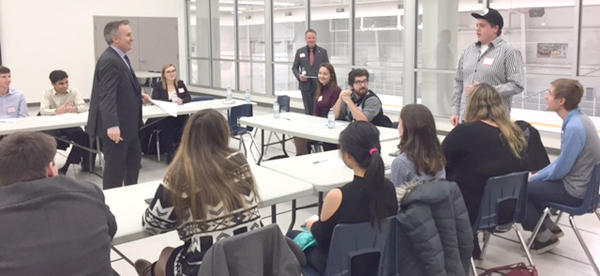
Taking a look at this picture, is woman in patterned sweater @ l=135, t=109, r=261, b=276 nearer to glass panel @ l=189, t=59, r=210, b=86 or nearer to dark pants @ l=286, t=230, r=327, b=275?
dark pants @ l=286, t=230, r=327, b=275

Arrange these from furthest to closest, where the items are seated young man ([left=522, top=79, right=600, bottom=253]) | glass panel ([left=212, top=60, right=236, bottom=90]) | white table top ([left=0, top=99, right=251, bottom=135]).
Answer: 1. glass panel ([left=212, top=60, right=236, bottom=90])
2. white table top ([left=0, top=99, right=251, bottom=135])
3. seated young man ([left=522, top=79, right=600, bottom=253])

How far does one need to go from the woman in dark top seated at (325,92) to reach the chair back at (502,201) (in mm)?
2828

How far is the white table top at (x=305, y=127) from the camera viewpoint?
14.0 ft

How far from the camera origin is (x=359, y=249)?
2.09 m

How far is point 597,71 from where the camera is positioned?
6000 mm

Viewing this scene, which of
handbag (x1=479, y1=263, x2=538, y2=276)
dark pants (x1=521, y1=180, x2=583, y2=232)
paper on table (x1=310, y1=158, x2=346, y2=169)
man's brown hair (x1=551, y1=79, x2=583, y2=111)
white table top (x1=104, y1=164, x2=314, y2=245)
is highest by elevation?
man's brown hair (x1=551, y1=79, x2=583, y2=111)

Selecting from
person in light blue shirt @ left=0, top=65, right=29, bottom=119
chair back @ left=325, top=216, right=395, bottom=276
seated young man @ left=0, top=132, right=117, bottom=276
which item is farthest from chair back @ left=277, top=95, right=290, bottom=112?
seated young man @ left=0, top=132, right=117, bottom=276

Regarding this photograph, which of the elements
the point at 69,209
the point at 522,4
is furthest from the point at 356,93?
the point at 522,4

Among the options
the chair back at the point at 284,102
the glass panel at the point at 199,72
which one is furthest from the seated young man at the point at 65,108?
the glass panel at the point at 199,72

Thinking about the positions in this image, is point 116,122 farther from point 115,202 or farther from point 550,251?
point 550,251

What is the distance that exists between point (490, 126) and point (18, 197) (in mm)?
2235

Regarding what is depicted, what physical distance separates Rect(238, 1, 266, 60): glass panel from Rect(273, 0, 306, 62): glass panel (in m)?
0.75

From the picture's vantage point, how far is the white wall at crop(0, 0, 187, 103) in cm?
1048

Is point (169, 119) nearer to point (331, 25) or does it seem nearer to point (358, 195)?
point (358, 195)
